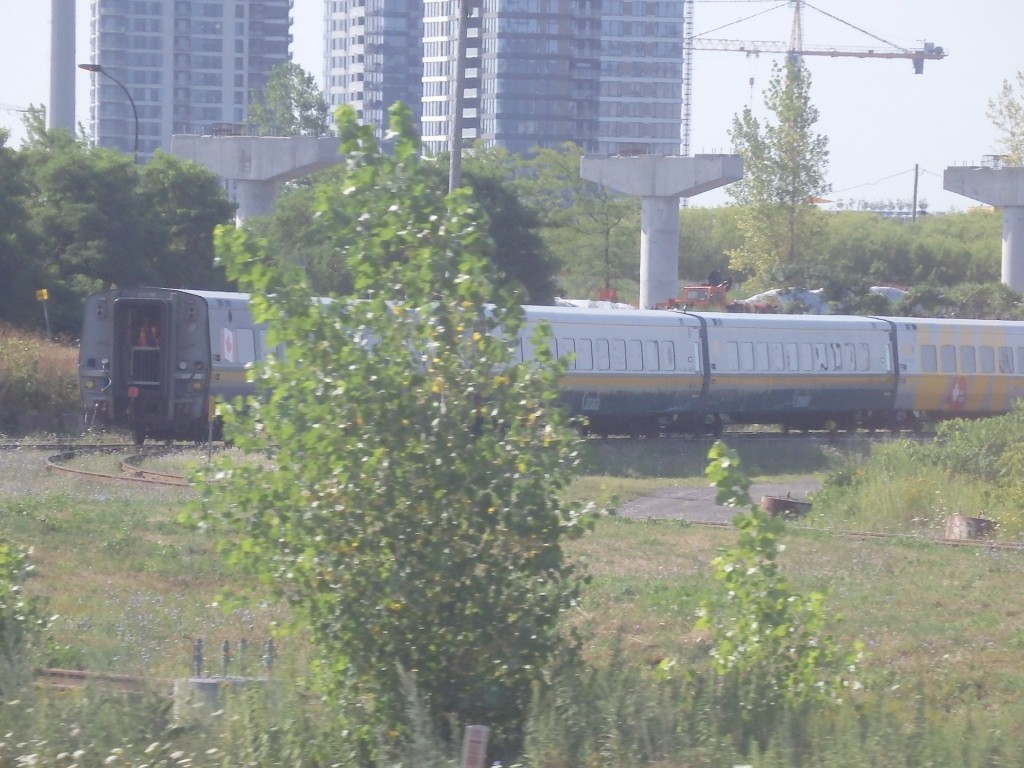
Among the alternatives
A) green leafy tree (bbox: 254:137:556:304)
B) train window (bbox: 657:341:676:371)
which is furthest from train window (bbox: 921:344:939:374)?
green leafy tree (bbox: 254:137:556:304)

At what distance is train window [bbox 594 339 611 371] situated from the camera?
27516mm

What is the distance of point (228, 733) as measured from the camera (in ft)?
20.6

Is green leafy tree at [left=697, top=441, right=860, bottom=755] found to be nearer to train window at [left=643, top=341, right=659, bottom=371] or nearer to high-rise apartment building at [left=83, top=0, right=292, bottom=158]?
train window at [left=643, top=341, right=659, bottom=371]

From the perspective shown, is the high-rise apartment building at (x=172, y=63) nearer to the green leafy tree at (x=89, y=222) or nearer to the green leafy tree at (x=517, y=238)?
the green leafy tree at (x=517, y=238)

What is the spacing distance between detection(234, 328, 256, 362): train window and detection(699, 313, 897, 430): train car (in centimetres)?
974

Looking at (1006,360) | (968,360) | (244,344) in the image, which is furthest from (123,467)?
(1006,360)

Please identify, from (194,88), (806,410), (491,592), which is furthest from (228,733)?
(194,88)

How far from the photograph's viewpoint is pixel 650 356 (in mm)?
28406

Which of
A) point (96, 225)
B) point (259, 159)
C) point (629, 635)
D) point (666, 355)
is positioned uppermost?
point (259, 159)

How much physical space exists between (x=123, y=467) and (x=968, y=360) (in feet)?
68.1

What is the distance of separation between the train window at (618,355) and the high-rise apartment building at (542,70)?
115 metres

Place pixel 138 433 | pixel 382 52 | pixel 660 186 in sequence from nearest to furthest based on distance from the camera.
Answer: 1. pixel 138 433
2. pixel 660 186
3. pixel 382 52

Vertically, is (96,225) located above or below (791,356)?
above

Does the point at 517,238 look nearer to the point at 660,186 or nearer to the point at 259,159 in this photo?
the point at 660,186
